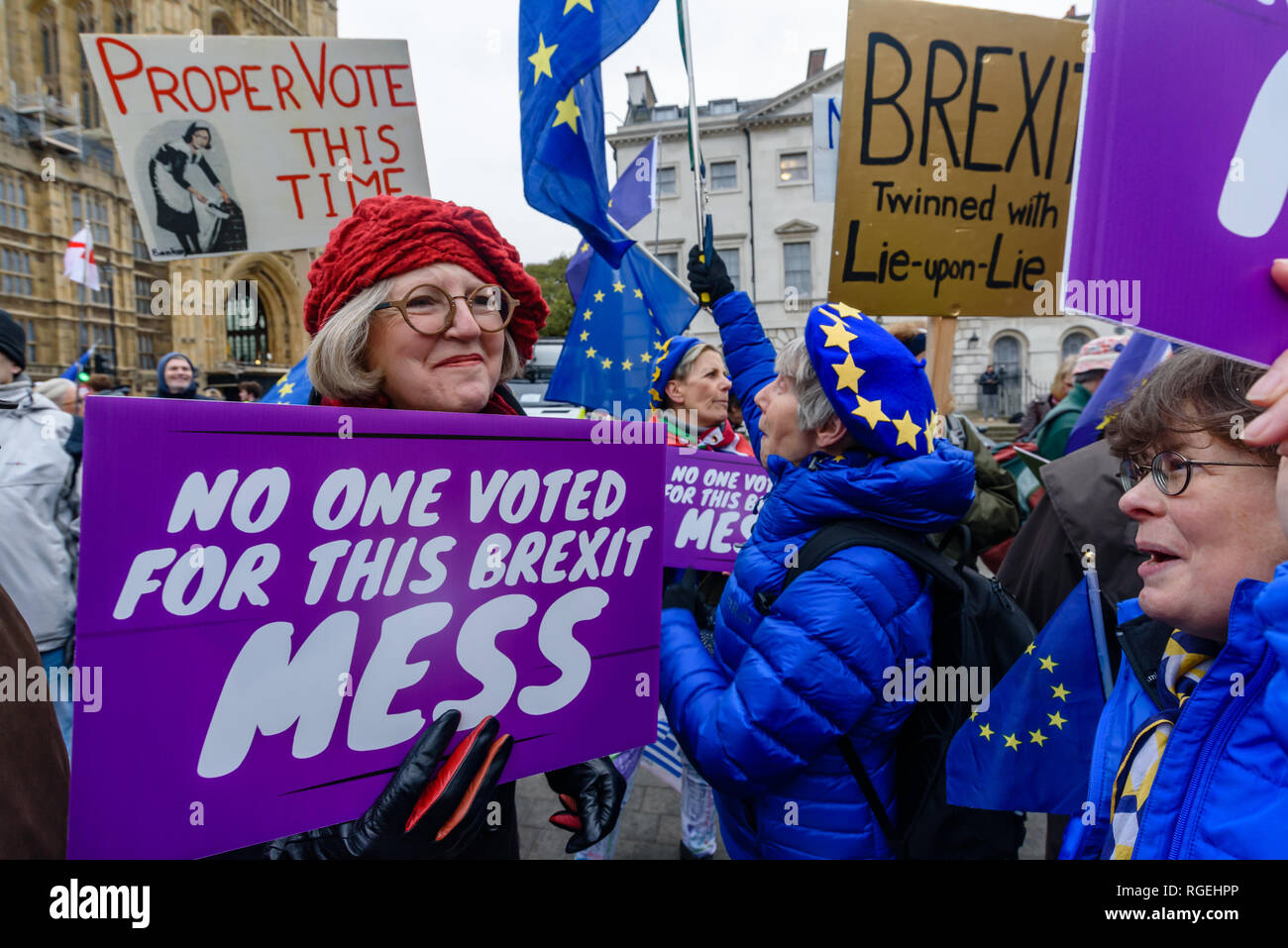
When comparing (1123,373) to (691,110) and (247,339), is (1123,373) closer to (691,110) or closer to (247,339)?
(691,110)

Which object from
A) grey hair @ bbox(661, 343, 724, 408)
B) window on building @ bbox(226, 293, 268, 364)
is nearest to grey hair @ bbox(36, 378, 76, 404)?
grey hair @ bbox(661, 343, 724, 408)

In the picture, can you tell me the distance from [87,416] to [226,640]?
36 cm

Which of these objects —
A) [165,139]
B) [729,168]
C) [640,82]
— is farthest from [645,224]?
[165,139]

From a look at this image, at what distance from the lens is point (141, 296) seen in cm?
3378

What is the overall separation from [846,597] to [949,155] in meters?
2.55

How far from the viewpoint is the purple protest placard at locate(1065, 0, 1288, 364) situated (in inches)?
33.5

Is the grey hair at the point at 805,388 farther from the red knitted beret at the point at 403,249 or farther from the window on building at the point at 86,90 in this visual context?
the window on building at the point at 86,90

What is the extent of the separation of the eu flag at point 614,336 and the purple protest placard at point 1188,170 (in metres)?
2.79

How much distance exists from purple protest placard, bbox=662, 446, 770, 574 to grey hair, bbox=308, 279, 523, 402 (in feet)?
5.57

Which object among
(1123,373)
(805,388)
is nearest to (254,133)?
(805,388)

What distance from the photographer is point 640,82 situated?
30.6 metres

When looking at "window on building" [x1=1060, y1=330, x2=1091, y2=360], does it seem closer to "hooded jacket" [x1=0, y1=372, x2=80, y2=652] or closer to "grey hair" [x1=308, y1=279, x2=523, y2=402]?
"hooded jacket" [x1=0, y1=372, x2=80, y2=652]

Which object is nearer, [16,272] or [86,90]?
[16,272]

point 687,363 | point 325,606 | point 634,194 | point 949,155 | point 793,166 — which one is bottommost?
point 325,606
